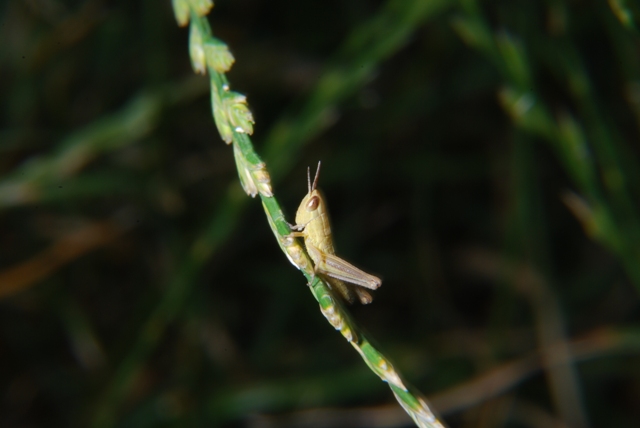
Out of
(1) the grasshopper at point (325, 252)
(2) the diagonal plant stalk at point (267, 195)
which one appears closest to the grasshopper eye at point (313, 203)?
(1) the grasshopper at point (325, 252)

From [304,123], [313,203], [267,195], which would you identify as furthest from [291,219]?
[267,195]

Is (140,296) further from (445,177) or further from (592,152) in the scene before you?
(592,152)

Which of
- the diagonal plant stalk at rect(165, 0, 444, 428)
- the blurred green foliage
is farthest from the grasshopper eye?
the blurred green foliage

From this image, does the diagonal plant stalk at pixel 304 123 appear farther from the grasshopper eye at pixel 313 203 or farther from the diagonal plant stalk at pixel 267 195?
the diagonal plant stalk at pixel 267 195

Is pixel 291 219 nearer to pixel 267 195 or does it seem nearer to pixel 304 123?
pixel 304 123

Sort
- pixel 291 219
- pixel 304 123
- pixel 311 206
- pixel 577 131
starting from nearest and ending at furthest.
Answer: pixel 311 206, pixel 577 131, pixel 304 123, pixel 291 219

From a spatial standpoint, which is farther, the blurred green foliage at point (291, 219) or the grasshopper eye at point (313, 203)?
the blurred green foliage at point (291, 219)

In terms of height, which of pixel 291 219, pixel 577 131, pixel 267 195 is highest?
pixel 267 195
